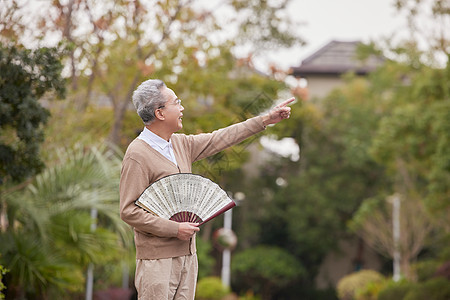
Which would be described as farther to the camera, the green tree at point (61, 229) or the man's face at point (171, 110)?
the green tree at point (61, 229)

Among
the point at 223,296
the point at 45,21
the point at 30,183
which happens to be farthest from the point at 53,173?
the point at 223,296

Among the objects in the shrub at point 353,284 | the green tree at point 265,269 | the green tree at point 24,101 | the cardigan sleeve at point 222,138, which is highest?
the cardigan sleeve at point 222,138

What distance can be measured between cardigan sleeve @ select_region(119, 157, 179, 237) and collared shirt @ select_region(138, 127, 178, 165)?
0.18 metres

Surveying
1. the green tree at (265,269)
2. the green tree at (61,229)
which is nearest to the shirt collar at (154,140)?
the green tree at (61,229)

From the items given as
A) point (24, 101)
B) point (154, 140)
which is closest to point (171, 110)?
point (154, 140)

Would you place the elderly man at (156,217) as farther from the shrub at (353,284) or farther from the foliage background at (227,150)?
the shrub at (353,284)

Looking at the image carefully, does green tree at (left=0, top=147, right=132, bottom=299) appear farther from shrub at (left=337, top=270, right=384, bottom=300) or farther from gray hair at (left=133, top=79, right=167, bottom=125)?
shrub at (left=337, top=270, right=384, bottom=300)

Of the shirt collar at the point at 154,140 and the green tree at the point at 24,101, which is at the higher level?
the shirt collar at the point at 154,140

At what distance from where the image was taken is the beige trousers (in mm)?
3582

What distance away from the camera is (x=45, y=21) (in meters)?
12.8

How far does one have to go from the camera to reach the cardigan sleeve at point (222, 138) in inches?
157

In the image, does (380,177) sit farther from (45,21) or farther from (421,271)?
(45,21)

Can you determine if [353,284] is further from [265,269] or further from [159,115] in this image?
[159,115]

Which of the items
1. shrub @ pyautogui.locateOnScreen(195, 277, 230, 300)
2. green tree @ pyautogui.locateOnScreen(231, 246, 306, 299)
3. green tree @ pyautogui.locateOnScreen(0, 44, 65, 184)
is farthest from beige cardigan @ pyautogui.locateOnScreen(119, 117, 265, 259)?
green tree @ pyautogui.locateOnScreen(231, 246, 306, 299)
